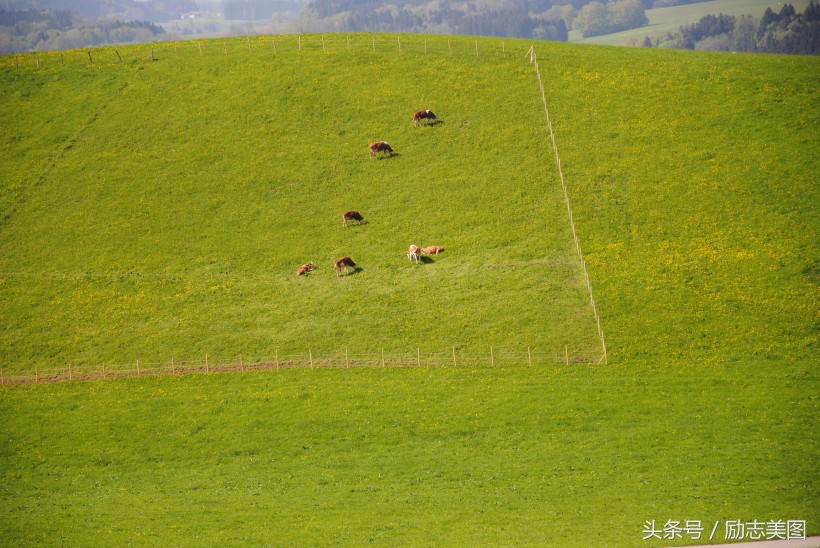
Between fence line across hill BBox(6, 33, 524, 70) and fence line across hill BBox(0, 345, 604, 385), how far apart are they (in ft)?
164

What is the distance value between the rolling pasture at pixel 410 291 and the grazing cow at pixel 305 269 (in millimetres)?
932

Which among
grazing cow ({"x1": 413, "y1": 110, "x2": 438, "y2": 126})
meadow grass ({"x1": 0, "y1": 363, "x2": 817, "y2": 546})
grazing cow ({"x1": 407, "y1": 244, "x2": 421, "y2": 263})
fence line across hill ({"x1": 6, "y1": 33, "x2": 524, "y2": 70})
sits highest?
fence line across hill ({"x1": 6, "y1": 33, "x2": 524, "y2": 70})

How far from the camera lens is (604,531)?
109 feet

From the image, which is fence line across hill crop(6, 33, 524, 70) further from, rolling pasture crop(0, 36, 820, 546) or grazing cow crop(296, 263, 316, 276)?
grazing cow crop(296, 263, 316, 276)

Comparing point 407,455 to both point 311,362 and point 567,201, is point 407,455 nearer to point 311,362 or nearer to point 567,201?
point 311,362

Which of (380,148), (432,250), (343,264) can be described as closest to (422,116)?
(380,148)

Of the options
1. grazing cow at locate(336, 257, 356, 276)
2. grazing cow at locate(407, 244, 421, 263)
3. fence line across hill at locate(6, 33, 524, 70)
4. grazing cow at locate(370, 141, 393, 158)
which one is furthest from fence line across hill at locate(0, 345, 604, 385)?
fence line across hill at locate(6, 33, 524, 70)

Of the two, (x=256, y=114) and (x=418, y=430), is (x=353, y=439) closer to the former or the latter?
(x=418, y=430)

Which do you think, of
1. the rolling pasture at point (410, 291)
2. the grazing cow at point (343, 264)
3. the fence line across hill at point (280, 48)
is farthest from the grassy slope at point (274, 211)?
the fence line across hill at point (280, 48)

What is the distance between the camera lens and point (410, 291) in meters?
58.0

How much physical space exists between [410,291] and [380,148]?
2187cm

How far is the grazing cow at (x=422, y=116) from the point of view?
78250 millimetres

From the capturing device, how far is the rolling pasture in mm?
37062

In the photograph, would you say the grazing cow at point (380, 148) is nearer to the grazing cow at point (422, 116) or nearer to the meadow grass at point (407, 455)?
the grazing cow at point (422, 116)
